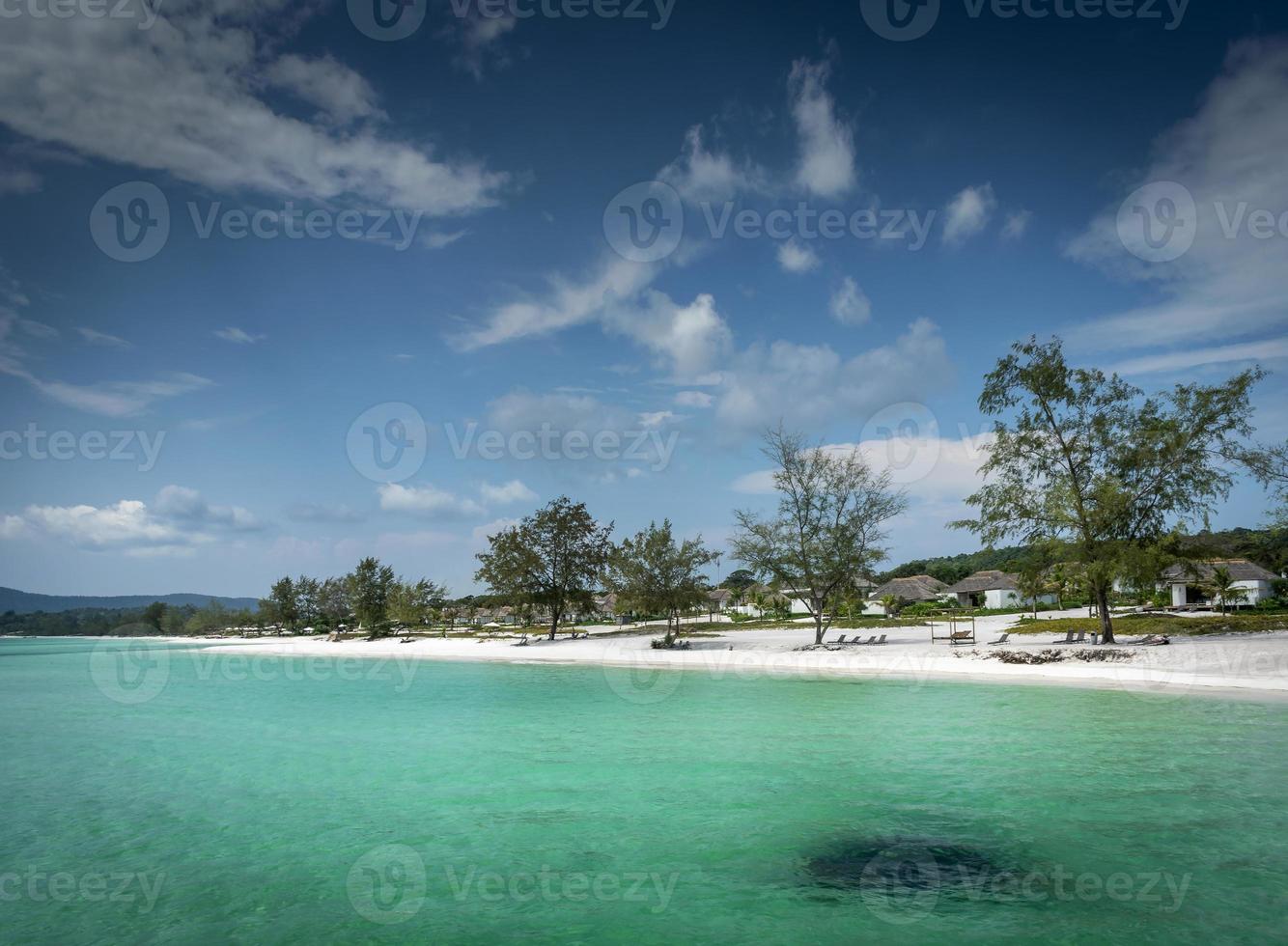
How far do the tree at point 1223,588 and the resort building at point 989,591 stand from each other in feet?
58.3

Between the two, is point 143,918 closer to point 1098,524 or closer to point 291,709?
point 291,709

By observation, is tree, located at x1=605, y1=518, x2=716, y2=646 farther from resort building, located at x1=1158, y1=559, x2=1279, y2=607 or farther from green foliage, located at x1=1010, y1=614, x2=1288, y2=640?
resort building, located at x1=1158, y1=559, x2=1279, y2=607

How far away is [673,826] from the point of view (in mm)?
11641

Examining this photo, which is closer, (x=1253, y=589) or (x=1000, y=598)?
(x=1253, y=589)

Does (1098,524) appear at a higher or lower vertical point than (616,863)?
higher

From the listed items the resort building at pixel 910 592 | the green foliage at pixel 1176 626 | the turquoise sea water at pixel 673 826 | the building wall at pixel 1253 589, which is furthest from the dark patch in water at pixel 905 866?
the resort building at pixel 910 592

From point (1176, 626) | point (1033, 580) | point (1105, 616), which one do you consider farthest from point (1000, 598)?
point (1105, 616)

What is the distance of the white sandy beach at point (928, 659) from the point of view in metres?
23.9

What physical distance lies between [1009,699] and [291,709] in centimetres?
2469

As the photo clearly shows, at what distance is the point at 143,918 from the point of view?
8477 mm

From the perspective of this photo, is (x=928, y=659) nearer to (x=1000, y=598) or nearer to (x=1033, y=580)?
(x=1033, y=580)

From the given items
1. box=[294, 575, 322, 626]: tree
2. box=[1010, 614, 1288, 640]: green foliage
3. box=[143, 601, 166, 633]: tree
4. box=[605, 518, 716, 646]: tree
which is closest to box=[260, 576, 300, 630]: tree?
box=[294, 575, 322, 626]: tree

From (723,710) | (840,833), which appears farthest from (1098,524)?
(840,833)

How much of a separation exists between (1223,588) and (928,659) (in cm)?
2879
